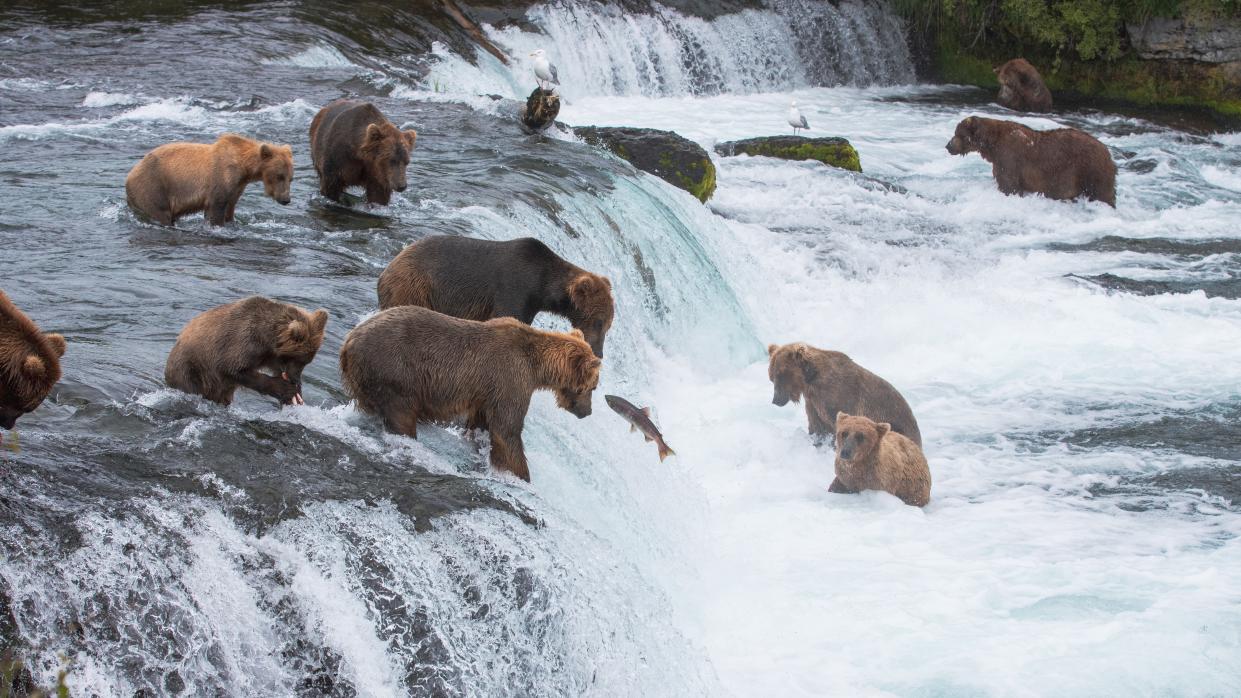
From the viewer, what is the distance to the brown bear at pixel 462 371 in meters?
5.11

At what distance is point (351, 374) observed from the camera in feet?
16.8

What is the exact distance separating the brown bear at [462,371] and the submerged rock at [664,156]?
283 inches

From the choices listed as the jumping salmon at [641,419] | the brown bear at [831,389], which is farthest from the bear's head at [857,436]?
the jumping salmon at [641,419]

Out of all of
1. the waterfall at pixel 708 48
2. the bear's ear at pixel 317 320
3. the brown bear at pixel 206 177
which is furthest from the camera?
the waterfall at pixel 708 48

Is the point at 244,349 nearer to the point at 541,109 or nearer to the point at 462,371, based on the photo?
the point at 462,371

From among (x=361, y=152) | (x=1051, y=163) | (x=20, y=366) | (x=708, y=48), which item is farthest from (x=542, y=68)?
(x=20, y=366)

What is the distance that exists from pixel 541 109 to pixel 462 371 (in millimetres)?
7024

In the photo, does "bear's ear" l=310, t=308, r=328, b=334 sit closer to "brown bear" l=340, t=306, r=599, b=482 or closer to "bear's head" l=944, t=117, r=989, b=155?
"brown bear" l=340, t=306, r=599, b=482

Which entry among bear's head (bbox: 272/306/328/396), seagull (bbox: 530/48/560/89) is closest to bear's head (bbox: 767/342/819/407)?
bear's head (bbox: 272/306/328/396)

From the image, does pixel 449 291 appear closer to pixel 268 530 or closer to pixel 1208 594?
pixel 268 530

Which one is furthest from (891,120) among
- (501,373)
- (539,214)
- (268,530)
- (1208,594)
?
(268,530)

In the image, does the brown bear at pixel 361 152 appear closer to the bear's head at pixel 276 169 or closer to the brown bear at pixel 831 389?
the bear's head at pixel 276 169

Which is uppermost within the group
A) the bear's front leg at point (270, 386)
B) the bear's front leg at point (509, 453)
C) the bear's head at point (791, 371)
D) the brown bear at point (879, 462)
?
the bear's front leg at point (270, 386)

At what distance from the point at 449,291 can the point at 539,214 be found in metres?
2.92
